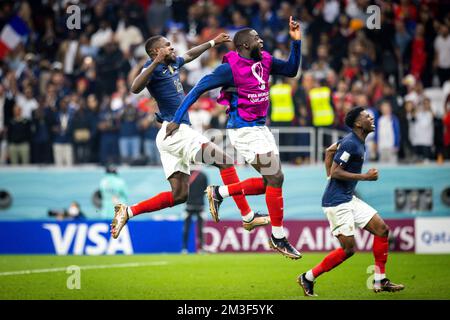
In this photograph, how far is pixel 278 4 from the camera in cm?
2869

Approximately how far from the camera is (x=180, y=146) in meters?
14.5

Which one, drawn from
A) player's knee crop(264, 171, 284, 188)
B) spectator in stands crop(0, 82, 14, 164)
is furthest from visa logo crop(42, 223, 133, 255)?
player's knee crop(264, 171, 284, 188)

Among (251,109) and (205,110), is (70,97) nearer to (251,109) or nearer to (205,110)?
(205,110)

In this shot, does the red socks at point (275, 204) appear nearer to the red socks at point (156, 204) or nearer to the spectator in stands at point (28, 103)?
the red socks at point (156, 204)

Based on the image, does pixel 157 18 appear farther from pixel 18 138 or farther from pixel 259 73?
pixel 259 73

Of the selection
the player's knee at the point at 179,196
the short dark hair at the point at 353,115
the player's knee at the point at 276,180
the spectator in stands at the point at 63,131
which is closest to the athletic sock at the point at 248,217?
the player's knee at the point at 276,180

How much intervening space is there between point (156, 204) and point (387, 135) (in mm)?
12083

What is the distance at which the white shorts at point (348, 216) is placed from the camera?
48.0ft

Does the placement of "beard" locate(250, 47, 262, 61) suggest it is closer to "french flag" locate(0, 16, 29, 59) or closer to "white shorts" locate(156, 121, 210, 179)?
"white shorts" locate(156, 121, 210, 179)

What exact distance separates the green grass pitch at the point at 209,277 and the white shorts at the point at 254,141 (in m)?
2.26

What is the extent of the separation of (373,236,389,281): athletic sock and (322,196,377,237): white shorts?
0.38 meters
